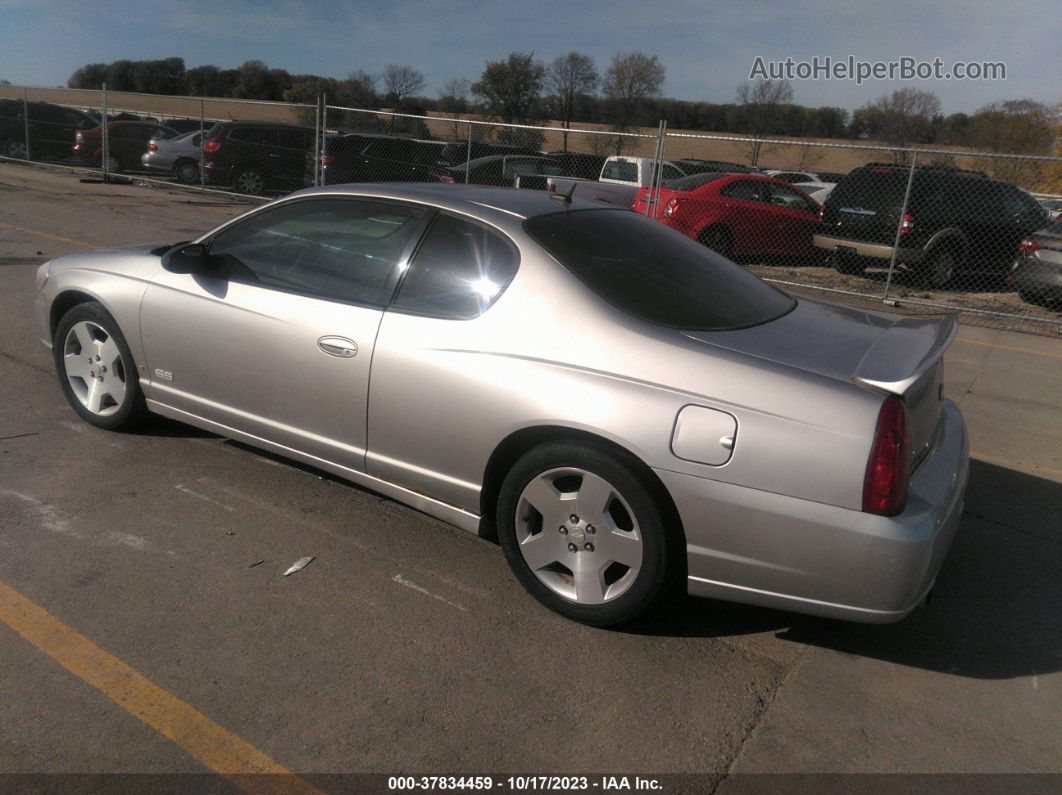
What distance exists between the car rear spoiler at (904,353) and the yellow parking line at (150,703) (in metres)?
2.16

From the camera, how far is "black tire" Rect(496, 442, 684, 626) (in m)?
3.11

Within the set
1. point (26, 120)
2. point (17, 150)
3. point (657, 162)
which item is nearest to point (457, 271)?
point (657, 162)

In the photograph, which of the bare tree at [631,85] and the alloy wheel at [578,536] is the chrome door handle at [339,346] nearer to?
the alloy wheel at [578,536]

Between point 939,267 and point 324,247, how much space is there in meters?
10.8

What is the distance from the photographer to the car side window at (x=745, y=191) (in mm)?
13195

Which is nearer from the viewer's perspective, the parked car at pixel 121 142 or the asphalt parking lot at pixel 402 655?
the asphalt parking lot at pixel 402 655

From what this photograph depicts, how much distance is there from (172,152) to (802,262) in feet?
47.8

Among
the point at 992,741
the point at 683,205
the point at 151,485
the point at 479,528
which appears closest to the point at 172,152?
the point at 683,205

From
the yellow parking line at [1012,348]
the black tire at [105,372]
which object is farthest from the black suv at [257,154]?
the black tire at [105,372]

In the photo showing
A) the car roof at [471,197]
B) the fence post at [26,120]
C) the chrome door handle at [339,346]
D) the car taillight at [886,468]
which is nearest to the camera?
Result: the car taillight at [886,468]

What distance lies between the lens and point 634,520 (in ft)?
10.3

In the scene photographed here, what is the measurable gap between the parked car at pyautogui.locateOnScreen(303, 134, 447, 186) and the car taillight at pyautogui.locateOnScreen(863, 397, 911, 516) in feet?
47.5

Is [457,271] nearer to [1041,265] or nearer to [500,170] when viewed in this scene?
[1041,265]

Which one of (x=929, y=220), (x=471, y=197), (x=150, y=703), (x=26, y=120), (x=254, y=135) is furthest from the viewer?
(x=26, y=120)
